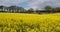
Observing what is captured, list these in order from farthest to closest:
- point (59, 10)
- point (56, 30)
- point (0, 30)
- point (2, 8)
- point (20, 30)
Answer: point (59, 10) < point (2, 8) < point (56, 30) < point (20, 30) < point (0, 30)

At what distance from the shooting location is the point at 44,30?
7.25 m

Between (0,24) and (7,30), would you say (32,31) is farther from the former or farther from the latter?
(0,24)

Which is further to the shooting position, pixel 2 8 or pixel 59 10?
pixel 59 10

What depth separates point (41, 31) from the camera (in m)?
7.07

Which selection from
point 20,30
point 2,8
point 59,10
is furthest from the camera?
point 59,10

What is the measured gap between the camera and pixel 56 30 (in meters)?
7.55

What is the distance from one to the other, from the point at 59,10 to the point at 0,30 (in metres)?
39.8

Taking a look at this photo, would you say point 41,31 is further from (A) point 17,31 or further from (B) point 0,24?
(B) point 0,24

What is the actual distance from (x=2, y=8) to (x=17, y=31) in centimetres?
2334

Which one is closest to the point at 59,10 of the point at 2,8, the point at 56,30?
the point at 2,8

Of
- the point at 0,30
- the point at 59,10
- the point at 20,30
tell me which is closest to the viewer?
the point at 0,30

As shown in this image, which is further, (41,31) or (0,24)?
(0,24)

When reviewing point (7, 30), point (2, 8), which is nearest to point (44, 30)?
point (7, 30)

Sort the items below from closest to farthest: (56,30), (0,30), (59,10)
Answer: (0,30)
(56,30)
(59,10)
